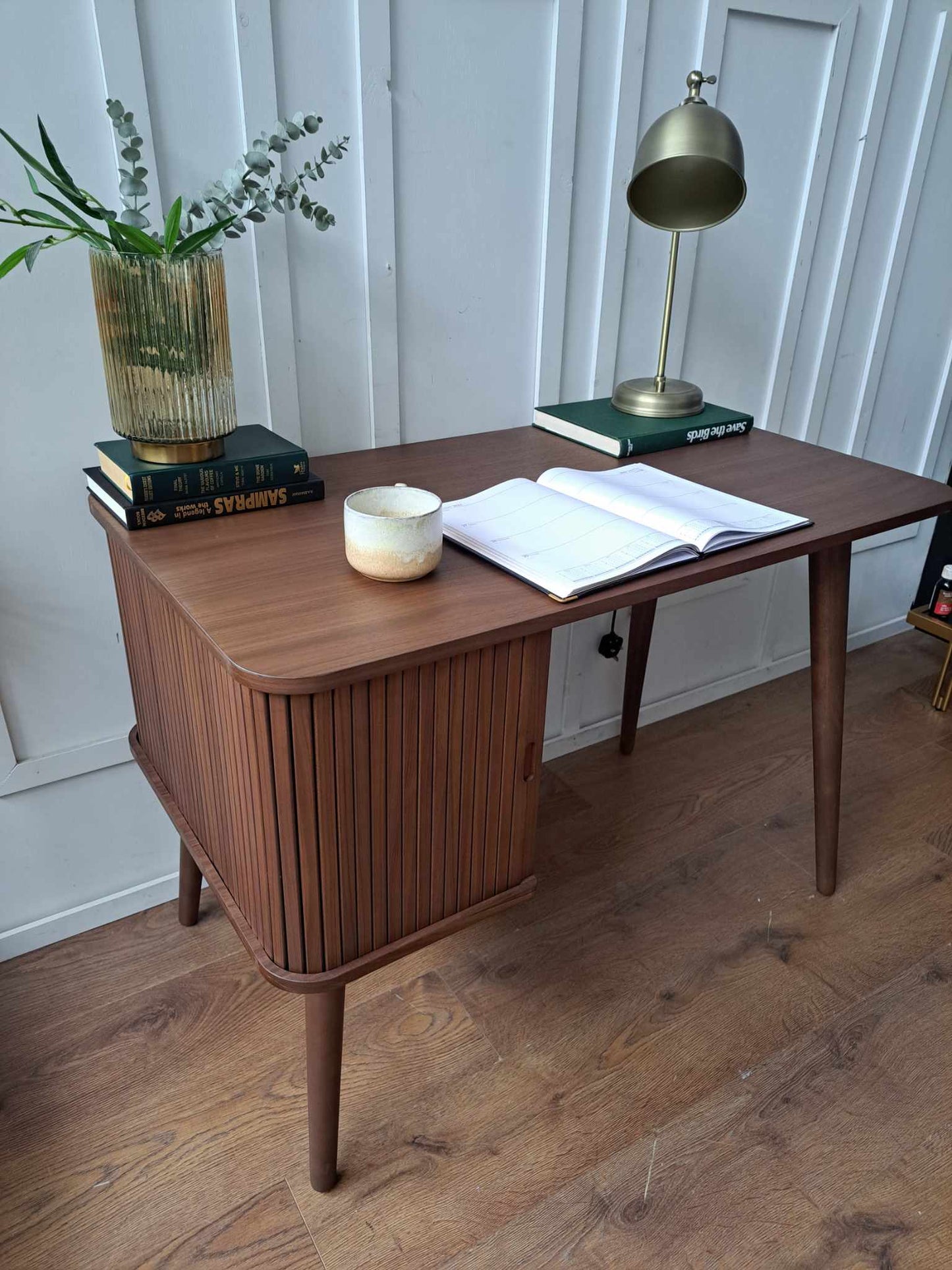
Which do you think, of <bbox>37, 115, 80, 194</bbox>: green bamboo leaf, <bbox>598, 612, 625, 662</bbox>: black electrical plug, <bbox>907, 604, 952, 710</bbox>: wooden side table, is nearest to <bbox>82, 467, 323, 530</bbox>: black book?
<bbox>37, 115, 80, 194</bbox>: green bamboo leaf

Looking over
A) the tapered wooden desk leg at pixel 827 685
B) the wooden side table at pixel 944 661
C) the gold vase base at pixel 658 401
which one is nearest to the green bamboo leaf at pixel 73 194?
the gold vase base at pixel 658 401

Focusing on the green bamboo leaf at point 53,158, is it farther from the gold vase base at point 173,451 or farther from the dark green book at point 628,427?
the dark green book at point 628,427

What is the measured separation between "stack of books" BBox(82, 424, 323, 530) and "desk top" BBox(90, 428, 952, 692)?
16 millimetres

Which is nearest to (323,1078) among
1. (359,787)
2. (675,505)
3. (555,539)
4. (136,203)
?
(359,787)

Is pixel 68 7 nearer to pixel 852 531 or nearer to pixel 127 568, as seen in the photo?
pixel 127 568

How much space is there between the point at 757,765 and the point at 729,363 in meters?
0.78

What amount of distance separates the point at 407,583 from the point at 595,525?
0.22m

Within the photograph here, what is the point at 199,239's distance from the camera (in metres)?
0.90

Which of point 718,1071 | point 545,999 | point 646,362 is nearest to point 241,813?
point 545,999

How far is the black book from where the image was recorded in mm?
934

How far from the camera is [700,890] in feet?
4.85

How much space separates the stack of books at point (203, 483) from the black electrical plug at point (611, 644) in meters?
0.81

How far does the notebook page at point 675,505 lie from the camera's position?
37.8 inches

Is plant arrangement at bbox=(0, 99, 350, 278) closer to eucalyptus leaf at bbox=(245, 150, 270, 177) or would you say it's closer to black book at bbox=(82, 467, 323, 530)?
eucalyptus leaf at bbox=(245, 150, 270, 177)
